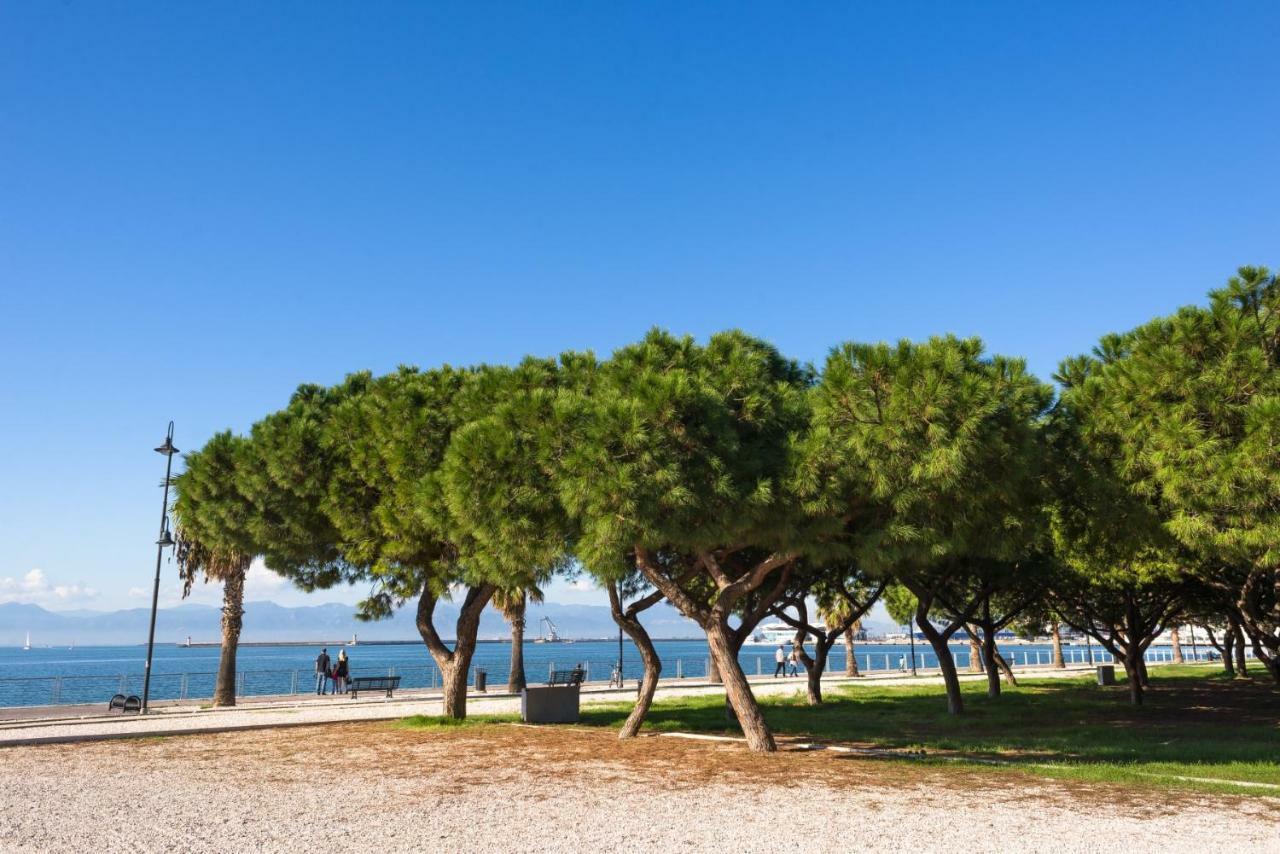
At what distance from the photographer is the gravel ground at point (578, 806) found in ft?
27.9

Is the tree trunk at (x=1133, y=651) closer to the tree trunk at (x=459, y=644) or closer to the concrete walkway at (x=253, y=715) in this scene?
the concrete walkway at (x=253, y=715)

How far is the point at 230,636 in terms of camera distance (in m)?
29.8

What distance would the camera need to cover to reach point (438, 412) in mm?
18375

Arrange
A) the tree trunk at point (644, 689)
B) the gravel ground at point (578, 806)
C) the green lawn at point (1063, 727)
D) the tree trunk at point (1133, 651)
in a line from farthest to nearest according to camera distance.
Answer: the tree trunk at point (1133, 651), the tree trunk at point (644, 689), the green lawn at point (1063, 727), the gravel ground at point (578, 806)

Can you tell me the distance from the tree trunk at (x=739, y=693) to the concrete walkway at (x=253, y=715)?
34.1 ft

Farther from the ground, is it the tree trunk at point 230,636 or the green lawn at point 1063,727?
the tree trunk at point 230,636

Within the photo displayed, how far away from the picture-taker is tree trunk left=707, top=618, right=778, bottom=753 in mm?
15250

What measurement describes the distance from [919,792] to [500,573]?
7.65 metres

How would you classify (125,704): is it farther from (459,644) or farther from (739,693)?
(739,693)

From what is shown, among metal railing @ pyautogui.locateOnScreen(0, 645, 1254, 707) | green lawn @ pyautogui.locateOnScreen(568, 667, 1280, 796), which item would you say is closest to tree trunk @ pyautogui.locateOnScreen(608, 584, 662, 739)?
green lawn @ pyautogui.locateOnScreen(568, 667, 1280, 796)

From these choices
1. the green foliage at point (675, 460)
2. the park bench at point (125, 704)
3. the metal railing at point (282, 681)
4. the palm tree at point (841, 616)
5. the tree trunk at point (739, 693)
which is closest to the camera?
the green foliage at point (675, 460)

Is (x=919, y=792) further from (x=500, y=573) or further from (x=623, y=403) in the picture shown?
(x=500, y=573)

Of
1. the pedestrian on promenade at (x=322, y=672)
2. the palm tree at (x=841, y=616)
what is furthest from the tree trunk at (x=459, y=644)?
the palm tree at (x=841, y=616)

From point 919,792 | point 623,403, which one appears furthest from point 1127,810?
point 623,403
